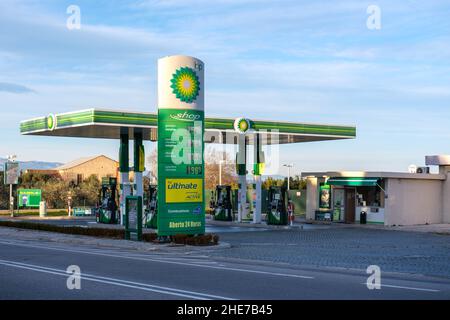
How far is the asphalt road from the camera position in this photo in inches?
503

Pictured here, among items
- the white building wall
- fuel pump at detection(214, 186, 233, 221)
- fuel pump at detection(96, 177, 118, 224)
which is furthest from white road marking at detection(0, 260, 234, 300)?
fuel pump at detection(214, 186, 233, 221)

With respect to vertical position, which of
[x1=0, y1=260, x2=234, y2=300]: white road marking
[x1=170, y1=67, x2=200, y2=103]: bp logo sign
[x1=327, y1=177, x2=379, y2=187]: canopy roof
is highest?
[x1=170, y1=67, x2=200, y2=103]: bp logo sign

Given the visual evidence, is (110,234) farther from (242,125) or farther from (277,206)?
(277,206)

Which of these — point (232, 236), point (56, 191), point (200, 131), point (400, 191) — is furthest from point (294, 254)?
point (56, 191)

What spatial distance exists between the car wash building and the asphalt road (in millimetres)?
20729

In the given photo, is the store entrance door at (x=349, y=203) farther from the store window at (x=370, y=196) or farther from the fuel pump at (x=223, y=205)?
the fuel pump at (x=223, y=205)

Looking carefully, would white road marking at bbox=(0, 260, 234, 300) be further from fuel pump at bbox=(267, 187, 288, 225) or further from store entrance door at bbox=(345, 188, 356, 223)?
store entrance door at bbox=(345, 188, 356, 223)

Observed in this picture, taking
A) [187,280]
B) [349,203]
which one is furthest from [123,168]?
[187,280]

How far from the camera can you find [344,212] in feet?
140

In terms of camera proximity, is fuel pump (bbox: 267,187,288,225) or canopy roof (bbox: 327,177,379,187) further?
canopy roof (bbox: 327,177,379,187)
